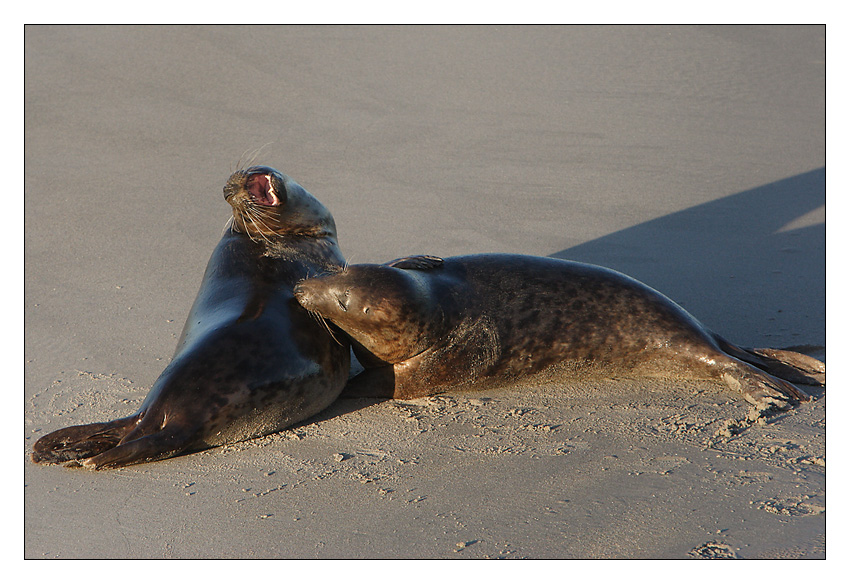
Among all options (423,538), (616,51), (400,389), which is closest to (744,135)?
(616,51)

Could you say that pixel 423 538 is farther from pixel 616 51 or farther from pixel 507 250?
pixel 616 51

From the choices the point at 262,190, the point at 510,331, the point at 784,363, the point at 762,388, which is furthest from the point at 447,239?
the point at 762,388

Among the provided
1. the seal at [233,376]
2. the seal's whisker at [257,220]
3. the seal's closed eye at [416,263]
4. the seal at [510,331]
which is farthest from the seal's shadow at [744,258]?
the seal at [233,376]

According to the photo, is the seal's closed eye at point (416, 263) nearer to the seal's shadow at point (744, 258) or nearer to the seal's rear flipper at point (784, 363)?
the seal's rear flipper at point (784, 363)

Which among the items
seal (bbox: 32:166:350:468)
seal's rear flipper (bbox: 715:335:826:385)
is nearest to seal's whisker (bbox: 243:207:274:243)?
seal (bbox: 32:166:350:468)

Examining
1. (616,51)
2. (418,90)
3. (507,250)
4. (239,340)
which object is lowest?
(239,340)

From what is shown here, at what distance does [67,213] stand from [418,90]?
3.36 meters

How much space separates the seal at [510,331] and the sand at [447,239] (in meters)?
0.12

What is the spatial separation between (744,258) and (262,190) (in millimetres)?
2884

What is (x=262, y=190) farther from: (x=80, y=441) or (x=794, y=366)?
(x=794, y=366)

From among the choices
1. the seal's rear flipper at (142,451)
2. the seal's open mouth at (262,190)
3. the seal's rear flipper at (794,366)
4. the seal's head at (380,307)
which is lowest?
the seal's rear flipper at (142,451)

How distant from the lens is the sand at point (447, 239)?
2865 millimetres

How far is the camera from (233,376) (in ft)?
11.5

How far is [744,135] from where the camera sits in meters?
A: 7.44
